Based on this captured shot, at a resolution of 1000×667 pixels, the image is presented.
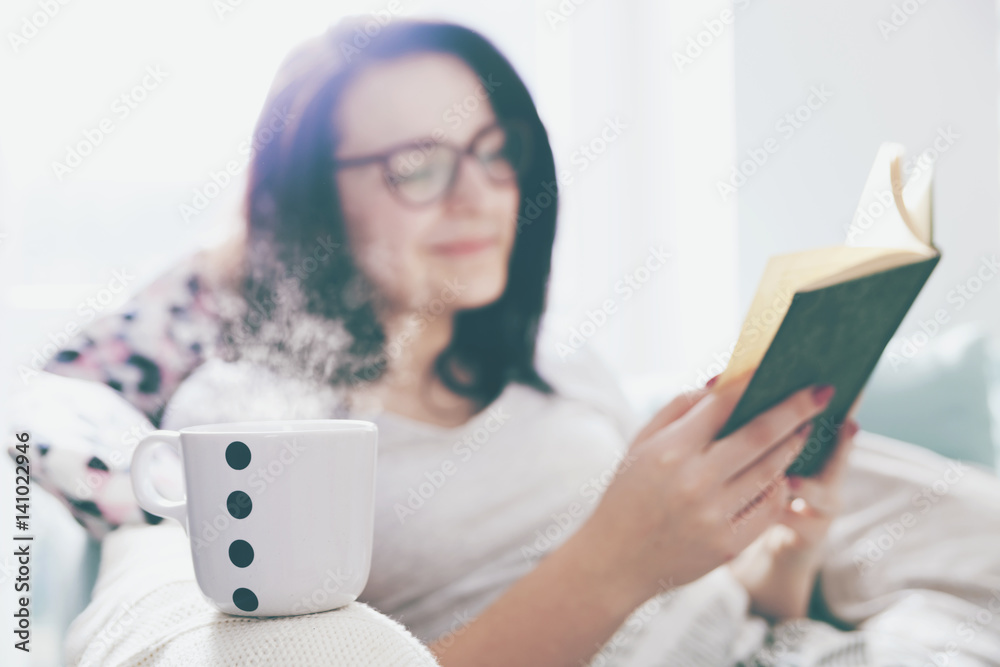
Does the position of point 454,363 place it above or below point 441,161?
below

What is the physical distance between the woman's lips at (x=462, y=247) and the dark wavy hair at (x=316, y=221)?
10 centimetres

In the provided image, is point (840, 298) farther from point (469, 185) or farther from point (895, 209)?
point (469, 185)

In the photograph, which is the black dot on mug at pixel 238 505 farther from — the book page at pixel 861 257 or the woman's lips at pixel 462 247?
the woman's lips at pixel 462 247

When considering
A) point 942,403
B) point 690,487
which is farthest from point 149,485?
point 942,403

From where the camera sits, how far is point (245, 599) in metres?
0.34

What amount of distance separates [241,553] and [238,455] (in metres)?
0.05

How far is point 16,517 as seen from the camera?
512 millimetres

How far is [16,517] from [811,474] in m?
0.68

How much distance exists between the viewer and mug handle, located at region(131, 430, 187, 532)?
38 cm

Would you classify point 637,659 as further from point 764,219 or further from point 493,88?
point 764,219

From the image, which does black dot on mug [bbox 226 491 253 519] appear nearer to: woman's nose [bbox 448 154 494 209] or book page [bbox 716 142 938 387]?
book page [bbox 716 142 938 387]

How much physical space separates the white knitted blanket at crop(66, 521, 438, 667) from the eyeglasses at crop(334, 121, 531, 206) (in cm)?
48

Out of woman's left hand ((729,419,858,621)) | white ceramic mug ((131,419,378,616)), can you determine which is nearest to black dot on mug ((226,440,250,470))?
white ceramic mug ((131,419,378,616))

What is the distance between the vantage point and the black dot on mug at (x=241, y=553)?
342 mm
